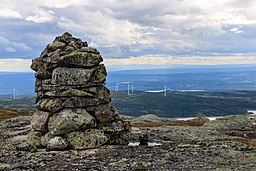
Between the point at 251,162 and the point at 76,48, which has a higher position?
the point at 76,48

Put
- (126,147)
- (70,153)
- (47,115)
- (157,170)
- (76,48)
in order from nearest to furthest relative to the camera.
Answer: (157,170)
(70,153)
(126,147)
(47,115)
(76,48)

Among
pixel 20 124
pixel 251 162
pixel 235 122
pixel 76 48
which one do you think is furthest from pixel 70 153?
pixel 235 122

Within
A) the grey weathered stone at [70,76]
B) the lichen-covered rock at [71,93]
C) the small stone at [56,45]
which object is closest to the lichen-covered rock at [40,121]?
the lichen-covered rock at [71,93]

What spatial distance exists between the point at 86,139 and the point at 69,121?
3.79 meters

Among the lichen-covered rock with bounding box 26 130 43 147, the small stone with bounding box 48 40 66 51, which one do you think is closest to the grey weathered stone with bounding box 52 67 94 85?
the small stone with bounding box 48 40 66 51

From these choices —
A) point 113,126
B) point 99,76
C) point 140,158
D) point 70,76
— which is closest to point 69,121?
point 113,126

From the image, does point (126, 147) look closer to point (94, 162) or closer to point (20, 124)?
point (94, 162)

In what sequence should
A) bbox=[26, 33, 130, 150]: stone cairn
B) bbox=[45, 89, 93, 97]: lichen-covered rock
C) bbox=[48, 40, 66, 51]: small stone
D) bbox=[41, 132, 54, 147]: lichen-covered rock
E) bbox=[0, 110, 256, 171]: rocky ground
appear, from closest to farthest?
bbox=[0, 110, 256, 171]: rocky ground → bbox=[26, 33, 130, 150]: stone cairn → bbox=[41, 132, 54, 147]: lichen-covered rock → bbox=[45, 89, 93, 97]: lichen-covered rock → bbox=[48, 40, 66, 51]: small stone

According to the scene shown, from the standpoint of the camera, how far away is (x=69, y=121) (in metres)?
50.1

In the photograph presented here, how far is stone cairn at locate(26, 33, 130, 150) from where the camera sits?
50.2m

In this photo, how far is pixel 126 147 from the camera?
49.7 meters

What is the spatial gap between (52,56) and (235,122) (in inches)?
2307

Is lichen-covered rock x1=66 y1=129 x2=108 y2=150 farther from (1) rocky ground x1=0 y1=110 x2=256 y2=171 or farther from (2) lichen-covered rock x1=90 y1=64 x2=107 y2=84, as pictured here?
(2) lichen-covered rock x1=90 y1=64 x2=107 y2=84

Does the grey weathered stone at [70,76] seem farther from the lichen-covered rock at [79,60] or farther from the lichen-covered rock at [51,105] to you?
the lichen-covered rock at [51,105]
